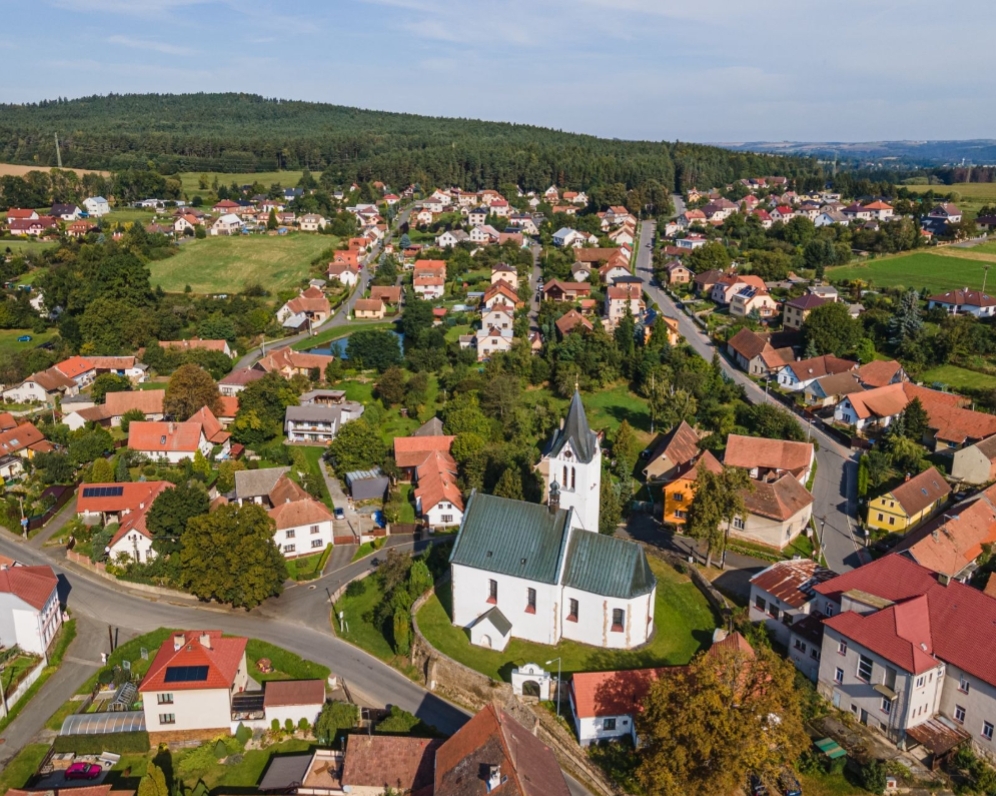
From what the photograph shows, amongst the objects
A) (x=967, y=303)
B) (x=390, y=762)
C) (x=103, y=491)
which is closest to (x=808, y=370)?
(x=967, y=303)

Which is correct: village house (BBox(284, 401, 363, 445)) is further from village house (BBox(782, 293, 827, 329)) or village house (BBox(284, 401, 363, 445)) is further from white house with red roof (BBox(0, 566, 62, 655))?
village house (BBox(782, 293, 827, 329))

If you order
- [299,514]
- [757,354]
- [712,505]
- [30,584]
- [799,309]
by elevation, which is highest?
[799,309]

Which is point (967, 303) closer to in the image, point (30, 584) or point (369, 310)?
point (369, 310)

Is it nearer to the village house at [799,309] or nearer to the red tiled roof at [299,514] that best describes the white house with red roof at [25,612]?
the red tiled roof at [299,514]

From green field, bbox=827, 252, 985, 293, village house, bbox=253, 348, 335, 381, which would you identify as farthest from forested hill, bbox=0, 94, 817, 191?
village house, bbox=253, 348, 335, 381

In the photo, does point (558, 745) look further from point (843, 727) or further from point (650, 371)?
point (650, 371)
